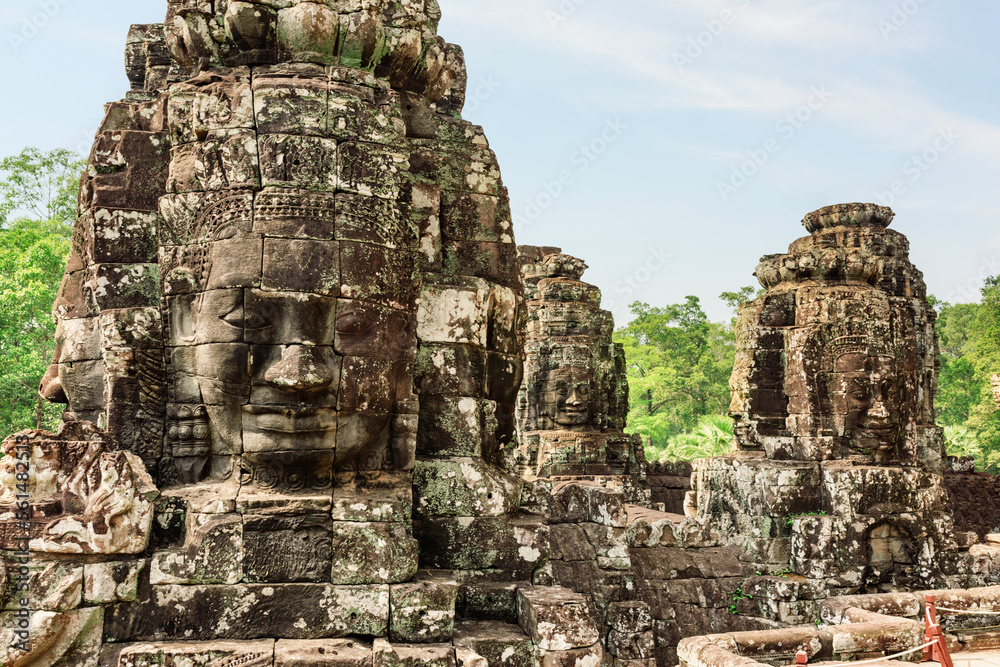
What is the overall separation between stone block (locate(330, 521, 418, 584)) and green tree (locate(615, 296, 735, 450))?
107 ft

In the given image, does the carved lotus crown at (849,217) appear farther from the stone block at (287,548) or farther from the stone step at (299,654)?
the stone block at (287,548)

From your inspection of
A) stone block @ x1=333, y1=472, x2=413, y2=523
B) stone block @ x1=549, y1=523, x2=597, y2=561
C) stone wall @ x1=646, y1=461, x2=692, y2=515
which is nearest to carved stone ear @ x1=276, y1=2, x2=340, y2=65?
stone block @ x1=333, y1=472, x2=413, y2=523

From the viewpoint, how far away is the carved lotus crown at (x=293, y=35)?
4.44 metres

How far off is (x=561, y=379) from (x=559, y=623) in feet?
33.6

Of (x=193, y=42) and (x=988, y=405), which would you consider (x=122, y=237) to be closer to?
(x=193, y=42)

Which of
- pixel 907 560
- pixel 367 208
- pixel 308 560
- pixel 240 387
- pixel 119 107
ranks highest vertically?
pixel 119 107

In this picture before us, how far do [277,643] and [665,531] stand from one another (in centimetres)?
502

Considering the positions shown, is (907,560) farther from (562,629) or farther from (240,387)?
(240,387)

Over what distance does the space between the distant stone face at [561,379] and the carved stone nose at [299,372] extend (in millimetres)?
10330

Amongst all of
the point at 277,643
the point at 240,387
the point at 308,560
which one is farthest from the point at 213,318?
the point at 277,643

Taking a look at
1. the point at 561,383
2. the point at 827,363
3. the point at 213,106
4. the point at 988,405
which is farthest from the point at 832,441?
the point at 988,405

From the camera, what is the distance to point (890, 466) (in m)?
9.67

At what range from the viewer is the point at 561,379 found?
14.4 metres

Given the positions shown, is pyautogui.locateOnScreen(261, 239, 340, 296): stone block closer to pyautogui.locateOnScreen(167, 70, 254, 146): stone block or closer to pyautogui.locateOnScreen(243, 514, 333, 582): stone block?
pyautogui.locateOnScreen(167, 70, 254, 146): stone block
